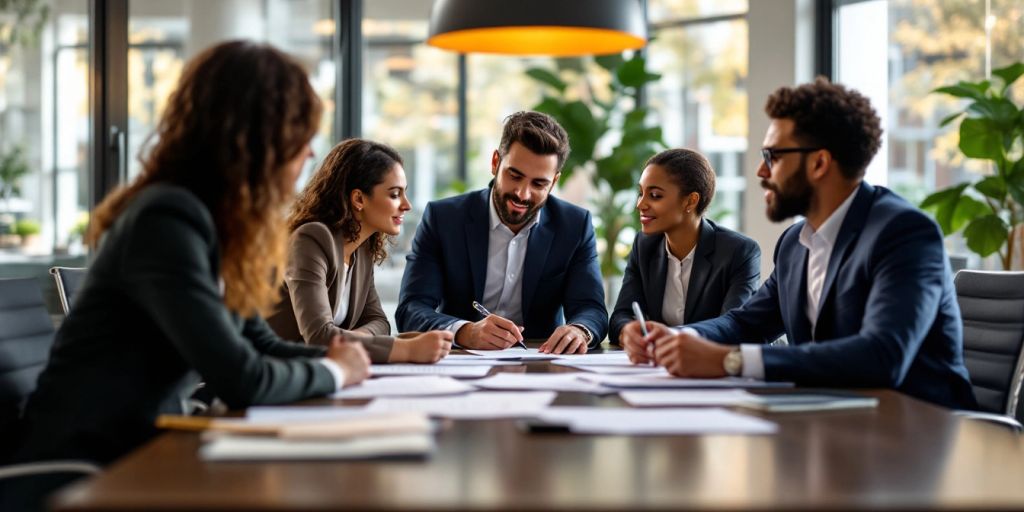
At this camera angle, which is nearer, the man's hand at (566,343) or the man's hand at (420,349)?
the man's hand at (420,349)

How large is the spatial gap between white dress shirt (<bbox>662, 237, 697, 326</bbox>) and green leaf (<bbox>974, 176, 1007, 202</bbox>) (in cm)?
185

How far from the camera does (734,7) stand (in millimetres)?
6445

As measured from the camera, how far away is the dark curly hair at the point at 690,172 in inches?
141

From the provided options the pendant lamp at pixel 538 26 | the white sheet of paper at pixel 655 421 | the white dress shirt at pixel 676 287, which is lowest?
the white sheet of paper at pixel 655 421

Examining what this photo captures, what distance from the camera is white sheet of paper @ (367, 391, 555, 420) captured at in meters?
1.74

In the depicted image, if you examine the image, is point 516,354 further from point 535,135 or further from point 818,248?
point 535,135

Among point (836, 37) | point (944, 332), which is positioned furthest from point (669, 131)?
point (944, 332)

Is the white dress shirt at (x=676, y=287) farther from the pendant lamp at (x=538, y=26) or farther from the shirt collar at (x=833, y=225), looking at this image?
the shirt collar at (x=833, y=225)

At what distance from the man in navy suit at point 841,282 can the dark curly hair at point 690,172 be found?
2.71ft

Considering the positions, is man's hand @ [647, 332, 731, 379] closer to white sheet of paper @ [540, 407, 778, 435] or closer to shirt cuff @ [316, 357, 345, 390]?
white sheet of paper @ [540, 407, 778, 435]

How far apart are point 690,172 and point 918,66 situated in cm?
266

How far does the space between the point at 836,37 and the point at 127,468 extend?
5325mm

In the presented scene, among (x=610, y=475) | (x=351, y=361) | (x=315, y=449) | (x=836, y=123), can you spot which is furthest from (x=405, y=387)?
(x=836, y=123)

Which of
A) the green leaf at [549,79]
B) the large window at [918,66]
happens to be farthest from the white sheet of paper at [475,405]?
the green leaf at [549,79]
